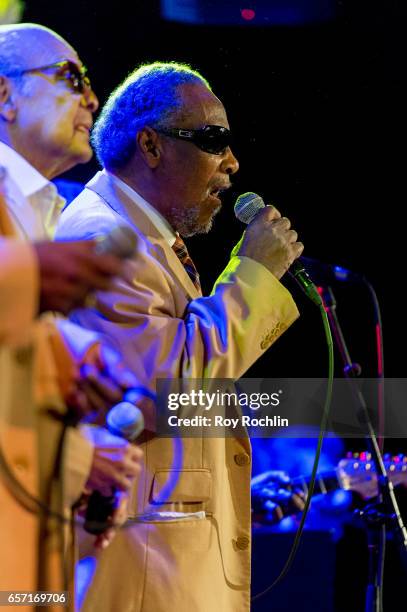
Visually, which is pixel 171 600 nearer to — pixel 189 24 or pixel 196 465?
pixel 196 465

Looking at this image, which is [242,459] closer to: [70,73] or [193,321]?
[193,321]

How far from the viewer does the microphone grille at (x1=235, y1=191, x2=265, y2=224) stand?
2.01m

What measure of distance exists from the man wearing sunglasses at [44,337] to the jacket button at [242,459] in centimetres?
50

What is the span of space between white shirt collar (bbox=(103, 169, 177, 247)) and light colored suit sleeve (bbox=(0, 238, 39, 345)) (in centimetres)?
104

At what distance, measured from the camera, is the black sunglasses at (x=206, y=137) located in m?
2.14

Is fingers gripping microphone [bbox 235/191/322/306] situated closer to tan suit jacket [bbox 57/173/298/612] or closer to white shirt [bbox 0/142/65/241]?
tan suit jacket [bbox 57/173/298/612]

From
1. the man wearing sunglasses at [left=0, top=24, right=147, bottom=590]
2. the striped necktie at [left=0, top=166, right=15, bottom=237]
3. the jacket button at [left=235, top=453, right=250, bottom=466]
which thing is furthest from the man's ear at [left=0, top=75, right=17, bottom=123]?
the jacket button at [left=235, top=453, right=250, bottom=466]

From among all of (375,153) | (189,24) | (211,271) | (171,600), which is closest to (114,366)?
(171,600)

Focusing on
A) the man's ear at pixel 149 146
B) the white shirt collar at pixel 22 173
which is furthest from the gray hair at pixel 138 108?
the white shirt collar at pixel 22 173

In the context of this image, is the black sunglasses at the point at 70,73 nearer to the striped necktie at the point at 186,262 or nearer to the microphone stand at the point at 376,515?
the striped necktie at the point at 186,262

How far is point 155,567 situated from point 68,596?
1.43 feet

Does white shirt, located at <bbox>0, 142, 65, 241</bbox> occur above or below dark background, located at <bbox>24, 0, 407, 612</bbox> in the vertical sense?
below

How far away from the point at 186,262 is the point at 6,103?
723 mm

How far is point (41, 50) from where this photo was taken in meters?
1.52
